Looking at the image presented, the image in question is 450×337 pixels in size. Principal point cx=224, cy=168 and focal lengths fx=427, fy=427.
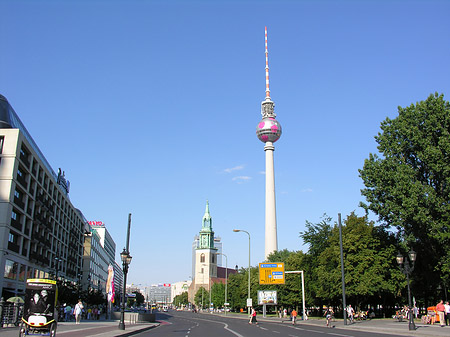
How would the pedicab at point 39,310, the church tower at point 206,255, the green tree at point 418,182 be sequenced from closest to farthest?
the pedicab at point 39,310
the green tree at point 418,182
the church tower at point 206,255

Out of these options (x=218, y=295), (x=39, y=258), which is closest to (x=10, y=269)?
(x=39, y=258)

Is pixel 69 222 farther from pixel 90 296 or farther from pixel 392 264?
pixel 392 264

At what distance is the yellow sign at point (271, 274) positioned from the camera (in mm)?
52469

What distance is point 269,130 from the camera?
12275cm

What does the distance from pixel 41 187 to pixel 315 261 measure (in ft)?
132

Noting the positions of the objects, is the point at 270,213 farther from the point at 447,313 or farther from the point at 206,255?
the point at 447,313

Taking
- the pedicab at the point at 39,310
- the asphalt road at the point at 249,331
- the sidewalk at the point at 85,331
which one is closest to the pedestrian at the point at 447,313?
the asphalt road at the point at 249,331

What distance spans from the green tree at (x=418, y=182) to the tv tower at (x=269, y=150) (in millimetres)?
67985

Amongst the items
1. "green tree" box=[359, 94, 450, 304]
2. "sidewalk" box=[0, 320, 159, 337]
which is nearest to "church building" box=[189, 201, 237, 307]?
"green tree" box=[359, 94, 450, 304]

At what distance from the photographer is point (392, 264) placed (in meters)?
46.8

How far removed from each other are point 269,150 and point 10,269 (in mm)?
84058

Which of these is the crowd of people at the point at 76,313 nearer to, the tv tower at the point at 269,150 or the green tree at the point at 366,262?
the green tree at the point at 366,262

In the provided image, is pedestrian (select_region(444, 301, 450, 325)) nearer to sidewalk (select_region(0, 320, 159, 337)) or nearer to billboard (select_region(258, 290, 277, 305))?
sidewalk (select_region(0, 320, 159, 337))

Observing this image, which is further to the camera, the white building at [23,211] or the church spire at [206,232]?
the church spire at [206,232]
